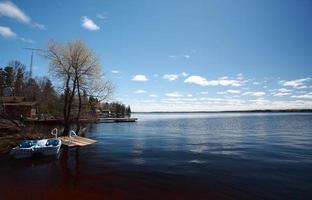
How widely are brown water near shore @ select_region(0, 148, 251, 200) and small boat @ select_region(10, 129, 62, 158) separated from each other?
1.15 meters

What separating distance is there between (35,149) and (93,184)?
366 inches

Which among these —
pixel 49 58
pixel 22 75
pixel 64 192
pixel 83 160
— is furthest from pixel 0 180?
pixel 22 75

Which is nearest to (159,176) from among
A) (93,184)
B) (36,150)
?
(93,184)

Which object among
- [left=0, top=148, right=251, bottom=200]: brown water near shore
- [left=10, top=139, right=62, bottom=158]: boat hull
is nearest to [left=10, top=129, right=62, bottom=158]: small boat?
[left=10, top=139, right=62, bottom=158]: boat hull

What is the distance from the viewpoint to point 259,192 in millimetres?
14211

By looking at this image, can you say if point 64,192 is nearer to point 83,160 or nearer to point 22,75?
point 83,160

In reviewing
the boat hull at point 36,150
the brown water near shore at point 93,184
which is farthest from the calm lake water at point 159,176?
the boat hull at point 36,150

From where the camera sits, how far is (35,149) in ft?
73.5

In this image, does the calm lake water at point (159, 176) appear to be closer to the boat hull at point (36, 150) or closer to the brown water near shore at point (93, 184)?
the brown water near shore at point (93, 184)

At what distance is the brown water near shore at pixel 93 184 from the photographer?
13.6 meters

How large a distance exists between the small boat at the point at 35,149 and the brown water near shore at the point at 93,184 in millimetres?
1148

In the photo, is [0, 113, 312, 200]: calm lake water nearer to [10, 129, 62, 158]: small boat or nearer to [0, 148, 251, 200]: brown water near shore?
[0, 148, 251, 200]: brown water near shore

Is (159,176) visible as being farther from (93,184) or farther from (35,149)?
(35,149)

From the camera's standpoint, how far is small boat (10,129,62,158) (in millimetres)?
21812
